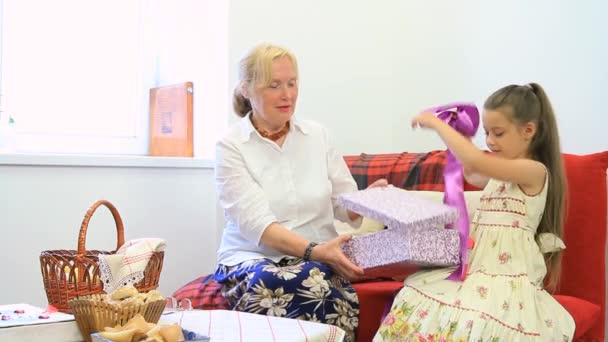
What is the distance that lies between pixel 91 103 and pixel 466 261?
1.79m

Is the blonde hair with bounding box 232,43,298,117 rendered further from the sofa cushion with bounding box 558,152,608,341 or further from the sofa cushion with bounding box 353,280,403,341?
the sofa cushion with bounding box 558,152,608,341

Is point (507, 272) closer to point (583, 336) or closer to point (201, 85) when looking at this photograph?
point (583, 336)

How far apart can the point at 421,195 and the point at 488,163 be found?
54 centimetres

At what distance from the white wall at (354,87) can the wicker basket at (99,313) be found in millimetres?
1197

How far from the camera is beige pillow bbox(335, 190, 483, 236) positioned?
226 cm

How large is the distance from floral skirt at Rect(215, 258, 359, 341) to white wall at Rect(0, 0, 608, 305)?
0.89m

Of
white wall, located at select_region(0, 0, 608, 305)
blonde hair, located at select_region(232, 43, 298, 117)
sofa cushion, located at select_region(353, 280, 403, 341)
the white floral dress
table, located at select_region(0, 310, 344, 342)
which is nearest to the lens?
table, located at select_region(0, 310, 344, 342)

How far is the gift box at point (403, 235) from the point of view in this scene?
5.85 feet

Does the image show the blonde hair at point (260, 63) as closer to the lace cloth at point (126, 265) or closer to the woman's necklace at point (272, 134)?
the woman's necklace at point (272, 134)

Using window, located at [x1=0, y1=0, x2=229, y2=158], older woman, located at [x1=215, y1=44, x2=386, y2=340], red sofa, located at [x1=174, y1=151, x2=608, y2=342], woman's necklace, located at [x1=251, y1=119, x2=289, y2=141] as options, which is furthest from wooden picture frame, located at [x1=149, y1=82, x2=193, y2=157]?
red sofa, located at [x1=174, y1=151, x2=608, y2=342]

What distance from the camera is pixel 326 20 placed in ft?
10.6

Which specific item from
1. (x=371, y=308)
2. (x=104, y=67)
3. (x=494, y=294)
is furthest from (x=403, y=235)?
(x=104, y=67)

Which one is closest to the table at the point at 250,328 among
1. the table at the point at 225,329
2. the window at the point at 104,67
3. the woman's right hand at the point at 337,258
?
the table at the point at 225,329

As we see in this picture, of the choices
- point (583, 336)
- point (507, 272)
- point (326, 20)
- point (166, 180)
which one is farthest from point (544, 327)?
point (326, 20)
